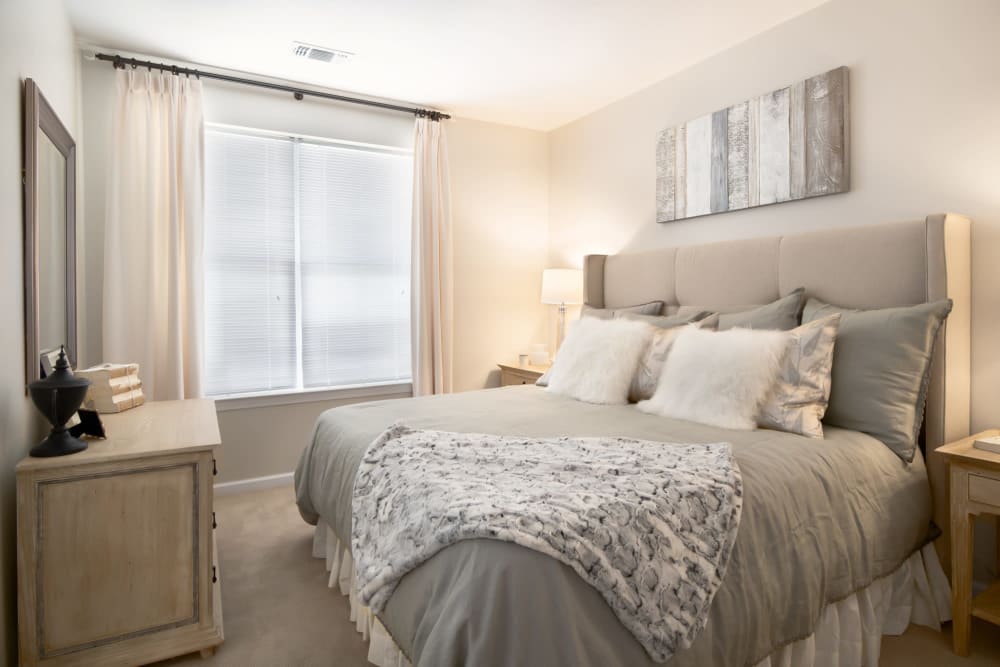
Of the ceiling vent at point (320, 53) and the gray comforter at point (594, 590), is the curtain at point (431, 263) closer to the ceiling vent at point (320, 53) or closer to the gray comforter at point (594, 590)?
the ceiling vent at point (320, 53)

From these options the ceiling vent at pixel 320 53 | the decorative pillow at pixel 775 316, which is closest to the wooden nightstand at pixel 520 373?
the decorative pillow at pixel 775 316

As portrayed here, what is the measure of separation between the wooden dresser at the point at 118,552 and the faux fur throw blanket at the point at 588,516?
58cm

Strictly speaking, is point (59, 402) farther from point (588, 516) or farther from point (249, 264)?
point (249, 264)

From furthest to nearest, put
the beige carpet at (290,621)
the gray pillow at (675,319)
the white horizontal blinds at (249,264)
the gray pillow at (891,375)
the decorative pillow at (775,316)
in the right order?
1. the white horizontal blinds at (249,264)
2. the gray pillow at (675,319)
3. the decorative pillow at (775,316)
4. the gray pillow at (891,375)
5. the beige carpet at (290,621)

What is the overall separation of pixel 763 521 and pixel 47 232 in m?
2.62

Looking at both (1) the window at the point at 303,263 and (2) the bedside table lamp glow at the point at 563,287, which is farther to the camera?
(2) the bedside table lamp glow at the point at 563,287

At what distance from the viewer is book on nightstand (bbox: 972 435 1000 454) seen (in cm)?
185

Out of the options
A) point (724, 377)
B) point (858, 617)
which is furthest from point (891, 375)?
point (858, 617)

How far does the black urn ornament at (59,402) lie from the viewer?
5.52ft

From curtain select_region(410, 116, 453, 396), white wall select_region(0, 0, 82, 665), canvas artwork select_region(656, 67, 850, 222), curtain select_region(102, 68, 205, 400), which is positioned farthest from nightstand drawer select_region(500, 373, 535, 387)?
white wall select_region(0, 0, 82, 665)

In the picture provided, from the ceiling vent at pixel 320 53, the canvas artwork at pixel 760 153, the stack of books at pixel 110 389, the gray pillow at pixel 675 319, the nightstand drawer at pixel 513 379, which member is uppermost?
the ceiling vent at pixel 320 53

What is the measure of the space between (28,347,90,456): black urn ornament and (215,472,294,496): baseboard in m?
1.85

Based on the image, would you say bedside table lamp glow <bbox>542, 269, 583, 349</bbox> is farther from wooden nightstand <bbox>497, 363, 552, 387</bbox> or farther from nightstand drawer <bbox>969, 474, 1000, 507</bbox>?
nightstand drawer <bbox>969, 474, 1000, 507</bbox>

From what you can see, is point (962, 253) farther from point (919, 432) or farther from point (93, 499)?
point (93, 499)
